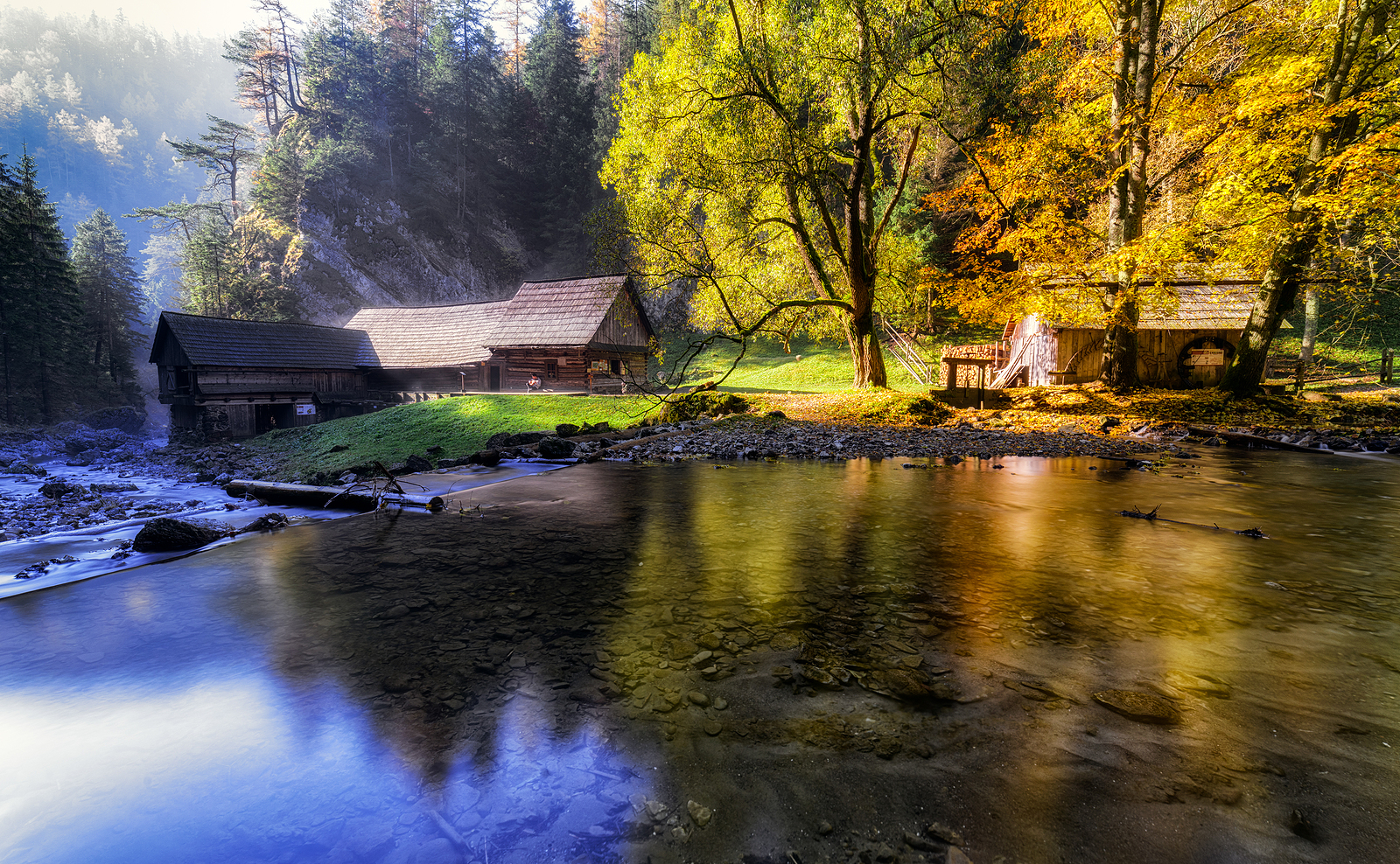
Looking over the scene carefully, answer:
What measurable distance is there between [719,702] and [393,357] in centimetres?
3968

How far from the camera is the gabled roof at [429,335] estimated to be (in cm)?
3566

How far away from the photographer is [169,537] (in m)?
6.87

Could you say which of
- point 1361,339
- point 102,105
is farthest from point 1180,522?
point 102,105

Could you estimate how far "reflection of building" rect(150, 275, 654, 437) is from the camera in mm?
29891

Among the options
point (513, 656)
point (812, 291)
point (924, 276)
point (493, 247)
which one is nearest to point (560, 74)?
point (493, 247)

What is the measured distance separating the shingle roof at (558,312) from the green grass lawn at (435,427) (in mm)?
5732

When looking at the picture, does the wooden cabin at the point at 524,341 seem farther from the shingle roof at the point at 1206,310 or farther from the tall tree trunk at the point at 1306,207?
the tall tree trunk at the point at 1306,207

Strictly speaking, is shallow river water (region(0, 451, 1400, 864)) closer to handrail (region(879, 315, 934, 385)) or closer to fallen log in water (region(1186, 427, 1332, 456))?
fallen log in water (region(1186, 427, 1332, 456))

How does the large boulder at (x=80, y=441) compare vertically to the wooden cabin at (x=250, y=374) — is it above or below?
below

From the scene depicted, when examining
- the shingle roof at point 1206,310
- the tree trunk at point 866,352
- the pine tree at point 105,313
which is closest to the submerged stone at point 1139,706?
the tree trunk at point 866,352

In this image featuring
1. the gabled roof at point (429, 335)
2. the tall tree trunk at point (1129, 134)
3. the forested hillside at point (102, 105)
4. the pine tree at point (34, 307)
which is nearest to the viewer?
the tall tree trunk at point (1129, 134)

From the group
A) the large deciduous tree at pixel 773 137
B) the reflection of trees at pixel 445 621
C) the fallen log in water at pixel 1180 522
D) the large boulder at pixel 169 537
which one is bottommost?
the fallen log in water at pixel 1180 522

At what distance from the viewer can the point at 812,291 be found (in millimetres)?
Result: 24172

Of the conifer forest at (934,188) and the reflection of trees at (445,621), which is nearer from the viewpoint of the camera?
the reflection of trees at (445,621)
